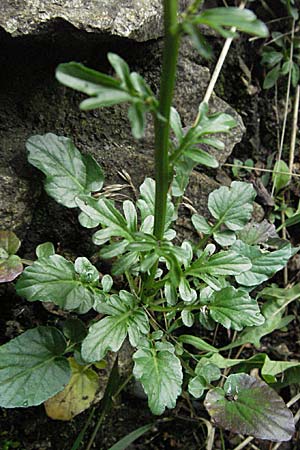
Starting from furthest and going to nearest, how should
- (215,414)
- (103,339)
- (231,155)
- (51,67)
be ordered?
(231,155) < (51,67) < (215,414) < (103,339)

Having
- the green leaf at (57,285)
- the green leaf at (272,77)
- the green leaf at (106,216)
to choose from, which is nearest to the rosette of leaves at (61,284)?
the green leaf at (57,285)

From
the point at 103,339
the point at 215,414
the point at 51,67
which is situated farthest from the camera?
the point at 51,67

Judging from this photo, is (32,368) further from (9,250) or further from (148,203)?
(148,203)

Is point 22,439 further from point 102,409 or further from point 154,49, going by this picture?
point 154,49

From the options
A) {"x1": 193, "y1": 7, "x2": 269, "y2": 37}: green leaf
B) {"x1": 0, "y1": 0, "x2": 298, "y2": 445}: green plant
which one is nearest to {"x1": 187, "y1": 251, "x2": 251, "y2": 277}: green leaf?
{"x1": 0, "y1": 0, "x2": 298, "y2": 445}: green plant

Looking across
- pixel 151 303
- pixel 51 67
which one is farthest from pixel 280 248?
pixel 51 67

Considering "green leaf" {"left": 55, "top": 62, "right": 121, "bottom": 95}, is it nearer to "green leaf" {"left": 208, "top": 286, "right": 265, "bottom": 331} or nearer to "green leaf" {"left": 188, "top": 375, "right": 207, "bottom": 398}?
"green leaf" {"left": 208, "top": 286, "right": 265, "bottom": 331}

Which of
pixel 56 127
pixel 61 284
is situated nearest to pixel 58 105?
pixel 56 127
